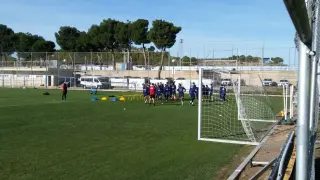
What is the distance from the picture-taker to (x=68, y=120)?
57.6 ft

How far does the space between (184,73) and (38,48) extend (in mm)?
55174

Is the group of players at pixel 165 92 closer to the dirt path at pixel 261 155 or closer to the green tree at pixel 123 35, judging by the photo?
the dirt path at pixel 261 155

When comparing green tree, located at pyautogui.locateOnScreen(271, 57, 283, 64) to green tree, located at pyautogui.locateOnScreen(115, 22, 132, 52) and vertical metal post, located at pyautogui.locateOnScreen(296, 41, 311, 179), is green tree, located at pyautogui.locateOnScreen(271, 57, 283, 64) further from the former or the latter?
vertical metal post, located at pyautogui.locateOnScreen(296, 41, 311, 179)

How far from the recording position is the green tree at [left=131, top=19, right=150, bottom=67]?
87.1 m

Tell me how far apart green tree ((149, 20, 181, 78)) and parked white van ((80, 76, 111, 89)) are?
24.4 m

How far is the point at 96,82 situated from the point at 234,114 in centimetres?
4059

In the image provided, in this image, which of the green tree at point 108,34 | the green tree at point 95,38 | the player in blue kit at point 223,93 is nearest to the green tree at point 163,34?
the green tree at point 108,34

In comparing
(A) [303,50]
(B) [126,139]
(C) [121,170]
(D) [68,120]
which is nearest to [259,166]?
(C) [121,170]

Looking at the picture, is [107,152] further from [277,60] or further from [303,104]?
[277,60]

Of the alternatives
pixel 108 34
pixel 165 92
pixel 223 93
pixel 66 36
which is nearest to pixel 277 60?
pixel 165 92

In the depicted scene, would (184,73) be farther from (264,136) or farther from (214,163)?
(214,163)

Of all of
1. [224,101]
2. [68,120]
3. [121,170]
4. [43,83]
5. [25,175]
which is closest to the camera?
[25,175]

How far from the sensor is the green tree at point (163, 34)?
82250 millimetres

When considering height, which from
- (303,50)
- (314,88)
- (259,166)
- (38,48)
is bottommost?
(259,166)
